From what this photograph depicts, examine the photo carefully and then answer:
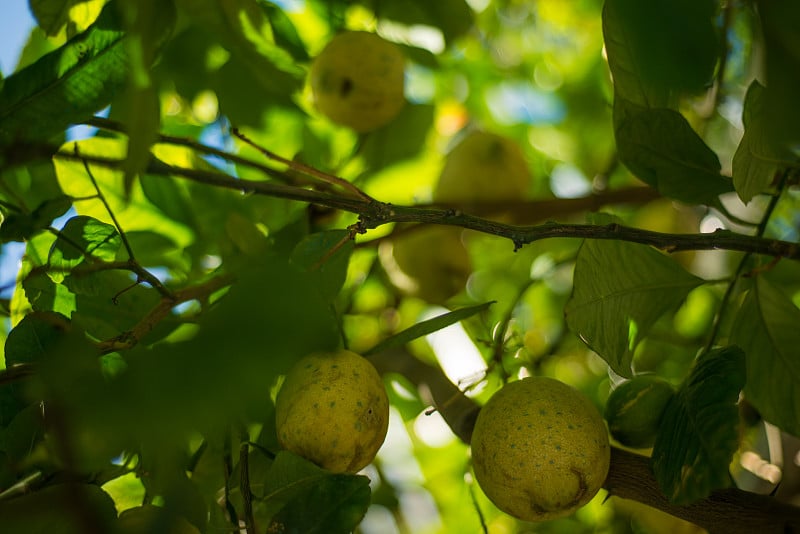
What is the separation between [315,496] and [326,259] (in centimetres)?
30

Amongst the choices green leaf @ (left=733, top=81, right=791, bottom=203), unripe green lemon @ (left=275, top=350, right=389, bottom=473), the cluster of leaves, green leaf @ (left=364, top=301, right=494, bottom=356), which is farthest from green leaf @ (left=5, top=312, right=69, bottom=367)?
green leaf @ (left=733, top=81, right=791, bottom=203)

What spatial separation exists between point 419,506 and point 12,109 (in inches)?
46.5

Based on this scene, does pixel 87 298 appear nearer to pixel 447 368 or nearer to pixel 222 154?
pixel 222 154

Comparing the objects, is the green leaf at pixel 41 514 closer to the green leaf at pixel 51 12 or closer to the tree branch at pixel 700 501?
the tree branch at pixel 700 501

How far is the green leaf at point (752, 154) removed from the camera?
870mm

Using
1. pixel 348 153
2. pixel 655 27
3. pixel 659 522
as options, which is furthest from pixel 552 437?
pixel 348 153

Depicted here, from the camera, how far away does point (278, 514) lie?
83 cm

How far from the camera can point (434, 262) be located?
163cm

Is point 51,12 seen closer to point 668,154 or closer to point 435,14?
point 435,14

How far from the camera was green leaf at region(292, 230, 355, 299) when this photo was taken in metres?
0.99

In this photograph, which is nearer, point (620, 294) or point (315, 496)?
point (315, 496)

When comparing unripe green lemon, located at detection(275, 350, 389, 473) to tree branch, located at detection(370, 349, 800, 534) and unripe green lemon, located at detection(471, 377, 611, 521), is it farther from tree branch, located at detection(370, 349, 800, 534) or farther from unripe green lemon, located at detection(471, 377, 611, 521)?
tree branch, located at detection(370, 349, 800, 534)

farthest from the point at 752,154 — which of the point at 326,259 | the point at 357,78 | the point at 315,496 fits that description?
the point at 357,78

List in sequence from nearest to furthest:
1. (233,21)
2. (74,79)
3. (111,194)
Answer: (74,79) → (233,21) → (111,194)
